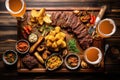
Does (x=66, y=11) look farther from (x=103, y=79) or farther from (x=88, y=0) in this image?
(x=103, y=79)

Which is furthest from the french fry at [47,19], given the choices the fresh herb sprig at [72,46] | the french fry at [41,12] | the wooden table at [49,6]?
the fresh herb sprig at [72,46]

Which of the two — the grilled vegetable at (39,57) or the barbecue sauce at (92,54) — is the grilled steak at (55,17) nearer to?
the grilled vegetable at (39,57)

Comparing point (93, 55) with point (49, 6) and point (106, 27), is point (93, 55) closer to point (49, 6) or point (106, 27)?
point (106, 27)

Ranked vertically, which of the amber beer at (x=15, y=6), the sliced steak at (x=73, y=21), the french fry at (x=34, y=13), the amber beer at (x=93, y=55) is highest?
the amber beer at (x=15, y=6)

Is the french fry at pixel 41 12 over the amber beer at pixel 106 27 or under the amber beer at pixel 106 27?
over

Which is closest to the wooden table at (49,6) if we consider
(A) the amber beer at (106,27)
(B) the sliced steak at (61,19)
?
(B) the sliced steak at (61,19)

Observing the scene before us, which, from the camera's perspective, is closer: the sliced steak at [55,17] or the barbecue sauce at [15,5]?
the barbecue sauce at [15,5]

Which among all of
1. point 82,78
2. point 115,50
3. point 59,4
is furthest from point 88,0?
point 82,78

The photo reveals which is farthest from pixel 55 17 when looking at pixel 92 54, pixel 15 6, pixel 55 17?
pixel 92 54
